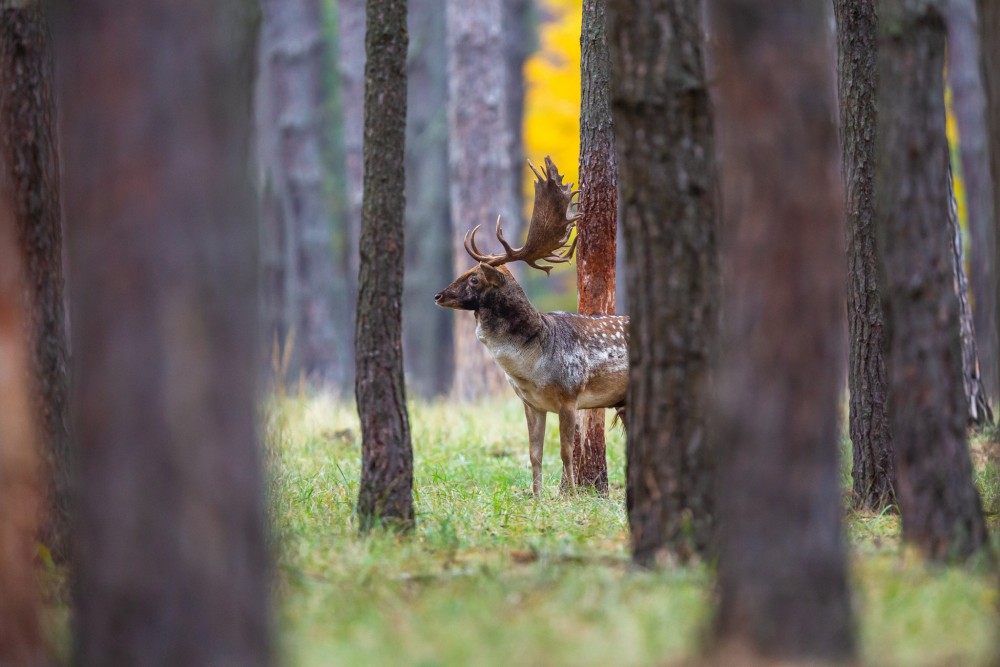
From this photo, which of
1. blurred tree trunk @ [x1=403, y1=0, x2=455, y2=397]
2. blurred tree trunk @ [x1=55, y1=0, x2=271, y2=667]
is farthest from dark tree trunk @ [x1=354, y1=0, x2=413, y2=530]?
blurred tree trunk @ [x1=403, y1=0, x2=455, y2=397]

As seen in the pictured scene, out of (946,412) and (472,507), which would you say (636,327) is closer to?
(946,412)

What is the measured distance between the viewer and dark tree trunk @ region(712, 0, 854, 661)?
16.1 feet

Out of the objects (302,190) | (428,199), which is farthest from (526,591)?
(428,199)

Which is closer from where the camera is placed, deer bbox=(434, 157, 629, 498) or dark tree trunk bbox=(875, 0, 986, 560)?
dark tree trunk bbox=(875, 0, 986, 560)

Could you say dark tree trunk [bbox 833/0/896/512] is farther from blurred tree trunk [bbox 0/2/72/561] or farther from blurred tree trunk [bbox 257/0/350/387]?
blurred tree trunk [bbox 257/0/350/387]

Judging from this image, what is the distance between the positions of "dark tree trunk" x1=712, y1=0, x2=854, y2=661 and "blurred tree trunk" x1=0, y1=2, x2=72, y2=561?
4.18m

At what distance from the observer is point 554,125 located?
32000 mm

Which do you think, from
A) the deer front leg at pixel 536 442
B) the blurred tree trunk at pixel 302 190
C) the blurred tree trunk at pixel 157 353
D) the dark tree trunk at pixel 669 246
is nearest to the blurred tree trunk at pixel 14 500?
the blurred tree trunk at pixel 157 353

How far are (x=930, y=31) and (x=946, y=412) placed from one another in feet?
6.38

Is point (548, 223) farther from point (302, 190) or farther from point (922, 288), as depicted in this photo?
point (302, 190)

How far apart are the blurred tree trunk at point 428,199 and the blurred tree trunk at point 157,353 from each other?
2681cm

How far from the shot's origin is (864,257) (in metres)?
9.05

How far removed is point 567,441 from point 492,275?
1.68 metres

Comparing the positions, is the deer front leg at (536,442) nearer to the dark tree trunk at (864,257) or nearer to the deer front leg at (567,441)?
the deer front leg at (567,441)
